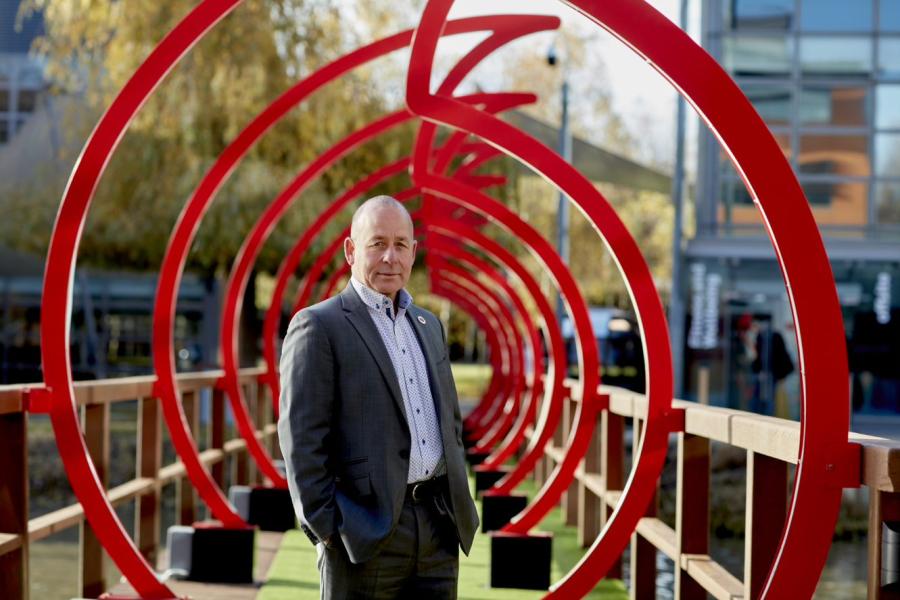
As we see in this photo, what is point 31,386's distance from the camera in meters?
5.10

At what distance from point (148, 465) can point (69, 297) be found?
9.34ft

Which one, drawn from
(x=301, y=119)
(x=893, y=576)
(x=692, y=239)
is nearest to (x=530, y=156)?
(x=893, y=576)

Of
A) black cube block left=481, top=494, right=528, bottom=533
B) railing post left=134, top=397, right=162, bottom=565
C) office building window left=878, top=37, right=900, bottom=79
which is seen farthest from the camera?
office building window left=878, top=37, right=900, bottom=79

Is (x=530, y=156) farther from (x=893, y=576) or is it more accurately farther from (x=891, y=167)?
(x=891, y=167)

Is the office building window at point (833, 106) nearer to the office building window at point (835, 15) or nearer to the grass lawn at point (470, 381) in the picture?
the office building window at point (835, 15)

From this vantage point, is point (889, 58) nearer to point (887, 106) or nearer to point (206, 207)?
point (887, 106)

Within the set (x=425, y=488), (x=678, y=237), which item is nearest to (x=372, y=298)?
(x=425, y=488)

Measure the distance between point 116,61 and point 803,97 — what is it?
1179cm

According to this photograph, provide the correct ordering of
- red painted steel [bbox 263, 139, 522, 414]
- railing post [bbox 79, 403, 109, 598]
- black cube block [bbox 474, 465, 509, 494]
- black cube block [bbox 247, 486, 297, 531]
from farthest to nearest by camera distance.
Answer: black cube block [bbox 474, 465, 509, 494], red painted steel [bbox 263, 139, 522, 414], black cube block [bbox 247, 486, 297, 531], railing post [bbox 79, 403, 109, 598]

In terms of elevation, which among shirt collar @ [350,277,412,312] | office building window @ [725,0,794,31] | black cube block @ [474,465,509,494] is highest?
office building window @ [725,0,794,31]

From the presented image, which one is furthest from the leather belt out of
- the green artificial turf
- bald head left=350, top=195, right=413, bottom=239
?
the green artificial turf

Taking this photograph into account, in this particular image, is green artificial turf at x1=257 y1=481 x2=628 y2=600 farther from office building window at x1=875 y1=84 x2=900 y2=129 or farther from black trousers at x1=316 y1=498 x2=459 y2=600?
office building window at x1=875 y1=84 x2=900 y2=129

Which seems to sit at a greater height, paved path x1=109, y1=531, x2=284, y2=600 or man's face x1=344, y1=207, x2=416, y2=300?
man's face x1=344, y1=207, x2=416, y2=300

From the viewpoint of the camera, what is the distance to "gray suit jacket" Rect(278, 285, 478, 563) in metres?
3.32
